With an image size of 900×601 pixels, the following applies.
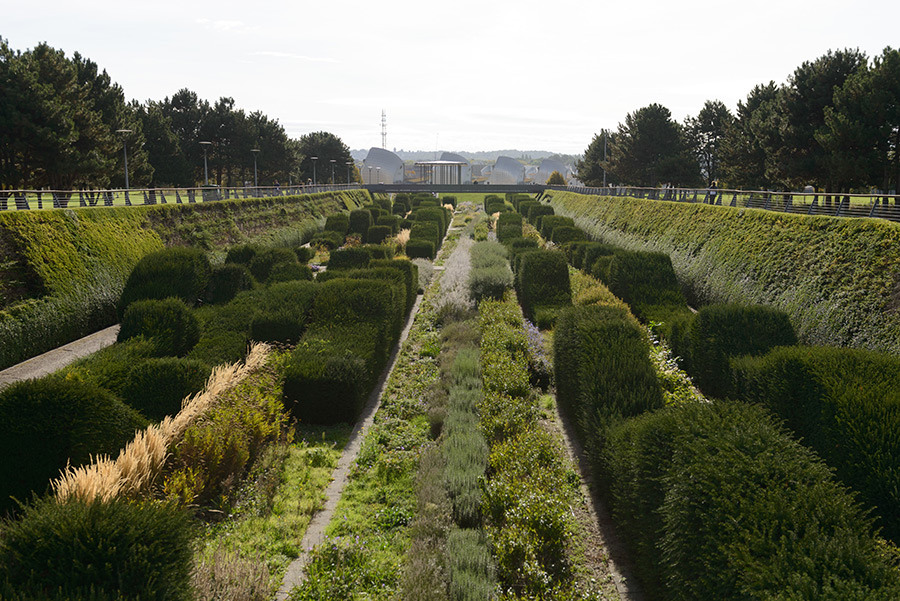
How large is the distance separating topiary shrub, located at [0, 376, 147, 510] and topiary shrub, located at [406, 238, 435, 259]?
32808mm

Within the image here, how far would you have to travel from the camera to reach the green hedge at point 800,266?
57.5ft

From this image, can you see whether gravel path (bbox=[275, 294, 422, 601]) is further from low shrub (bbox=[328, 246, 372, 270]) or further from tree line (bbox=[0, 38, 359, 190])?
tree line (bbox=[0, 38, 359, 190])

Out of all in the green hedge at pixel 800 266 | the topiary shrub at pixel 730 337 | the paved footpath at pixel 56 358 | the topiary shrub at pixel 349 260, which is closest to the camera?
the topiary shrub at pixel 730 337

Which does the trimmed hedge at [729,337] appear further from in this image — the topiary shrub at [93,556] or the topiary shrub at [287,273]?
the topiary shrub at [287,273]

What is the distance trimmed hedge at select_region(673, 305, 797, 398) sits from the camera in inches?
617

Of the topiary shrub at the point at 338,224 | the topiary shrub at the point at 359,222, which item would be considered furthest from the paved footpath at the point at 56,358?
the topiary shrub at the point at 359,222

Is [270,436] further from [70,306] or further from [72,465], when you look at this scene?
[70,306]

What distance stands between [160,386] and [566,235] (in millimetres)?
35390

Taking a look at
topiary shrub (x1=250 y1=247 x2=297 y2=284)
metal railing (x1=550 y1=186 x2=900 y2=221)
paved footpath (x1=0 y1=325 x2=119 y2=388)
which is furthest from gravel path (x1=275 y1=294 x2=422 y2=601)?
metal railing (x1=550 y1=186 x2=900 y2=221)

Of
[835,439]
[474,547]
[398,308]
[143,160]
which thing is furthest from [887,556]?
[143,160]

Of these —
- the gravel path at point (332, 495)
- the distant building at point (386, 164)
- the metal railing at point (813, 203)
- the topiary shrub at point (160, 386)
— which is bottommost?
the gravel path at point (332, 495)

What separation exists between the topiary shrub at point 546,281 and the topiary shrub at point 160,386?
1535 centimetres

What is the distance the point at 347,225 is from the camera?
2186 inches

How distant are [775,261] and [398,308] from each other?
50.0 feet
